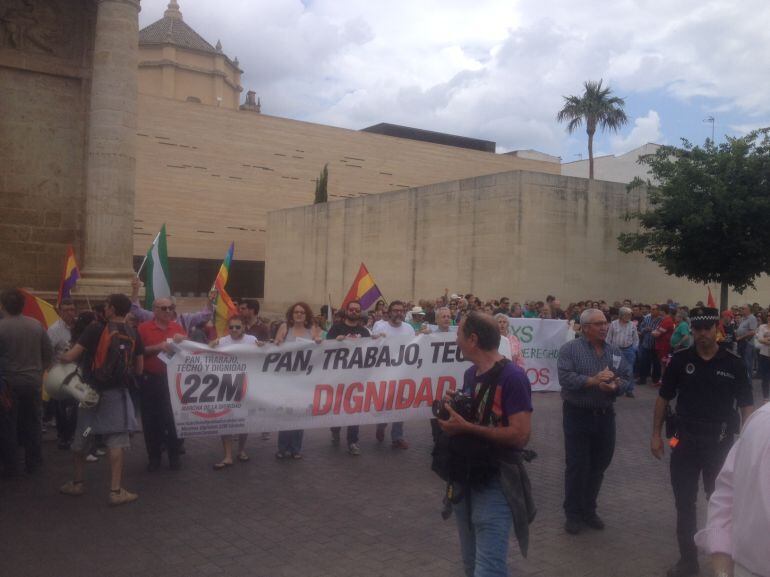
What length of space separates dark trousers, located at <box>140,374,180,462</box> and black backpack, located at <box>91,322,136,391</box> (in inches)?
45.2

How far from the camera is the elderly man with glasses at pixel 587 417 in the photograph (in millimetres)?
6074

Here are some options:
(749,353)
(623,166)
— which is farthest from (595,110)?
(749,353)

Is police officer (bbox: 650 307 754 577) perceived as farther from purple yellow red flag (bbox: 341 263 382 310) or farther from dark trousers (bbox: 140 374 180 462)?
purple yellow red flag (bbox: 341 263 382 310)

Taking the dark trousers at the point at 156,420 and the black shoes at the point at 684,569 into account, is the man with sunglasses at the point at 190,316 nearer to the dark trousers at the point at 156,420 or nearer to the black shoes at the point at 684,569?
the dark trousers at the point at 156,420

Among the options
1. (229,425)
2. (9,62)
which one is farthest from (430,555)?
(9,62)

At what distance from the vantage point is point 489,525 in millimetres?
3744

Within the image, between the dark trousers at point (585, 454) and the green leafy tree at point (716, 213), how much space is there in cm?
1646

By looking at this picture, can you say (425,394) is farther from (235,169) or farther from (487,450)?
(235,169)

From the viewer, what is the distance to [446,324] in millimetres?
8953

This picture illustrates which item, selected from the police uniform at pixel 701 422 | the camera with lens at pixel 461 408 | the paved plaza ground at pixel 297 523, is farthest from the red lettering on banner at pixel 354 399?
the camera with lens at pixel 461 408

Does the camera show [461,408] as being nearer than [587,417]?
Yes

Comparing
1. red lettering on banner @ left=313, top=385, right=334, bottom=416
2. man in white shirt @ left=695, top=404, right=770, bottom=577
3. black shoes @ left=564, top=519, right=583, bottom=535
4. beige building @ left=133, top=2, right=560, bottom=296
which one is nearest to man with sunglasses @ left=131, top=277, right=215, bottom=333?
red lettering on banner @ left=313, top=385, right=334, bottom=416

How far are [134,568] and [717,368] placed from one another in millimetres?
4322

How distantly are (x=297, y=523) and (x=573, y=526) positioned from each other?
7.51 ft
